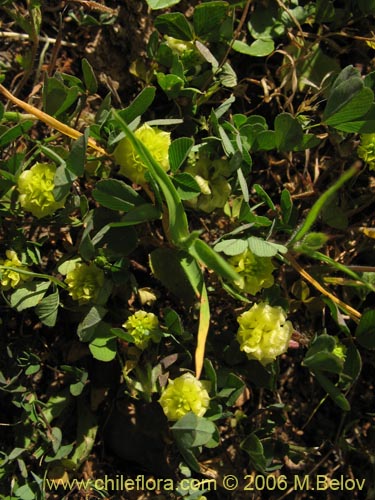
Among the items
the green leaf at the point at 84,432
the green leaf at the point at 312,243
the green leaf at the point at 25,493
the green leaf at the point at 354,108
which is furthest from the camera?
the green leaf at the point at 84,432

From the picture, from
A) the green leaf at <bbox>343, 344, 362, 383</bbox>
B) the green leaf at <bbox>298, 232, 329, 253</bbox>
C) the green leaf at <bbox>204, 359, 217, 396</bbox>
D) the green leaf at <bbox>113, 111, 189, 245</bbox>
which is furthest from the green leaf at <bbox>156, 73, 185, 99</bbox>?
the green leaf at <bbox>343, 344, 362, 383</bbox>

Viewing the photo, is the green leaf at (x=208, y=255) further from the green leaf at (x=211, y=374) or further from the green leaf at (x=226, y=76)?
the green leaf at (x=226, y=76)

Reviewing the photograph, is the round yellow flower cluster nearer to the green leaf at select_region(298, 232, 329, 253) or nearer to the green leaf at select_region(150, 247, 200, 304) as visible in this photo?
the green leaf at select_region(150, 247, 200, 304)

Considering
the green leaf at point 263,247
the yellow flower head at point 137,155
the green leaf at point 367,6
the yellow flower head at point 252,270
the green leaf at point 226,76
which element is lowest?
the yellow flower head at point 252,270

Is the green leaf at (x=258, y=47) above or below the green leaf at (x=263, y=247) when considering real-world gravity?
above

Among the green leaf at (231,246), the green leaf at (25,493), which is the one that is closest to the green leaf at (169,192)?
the green leaf at (231,246)
